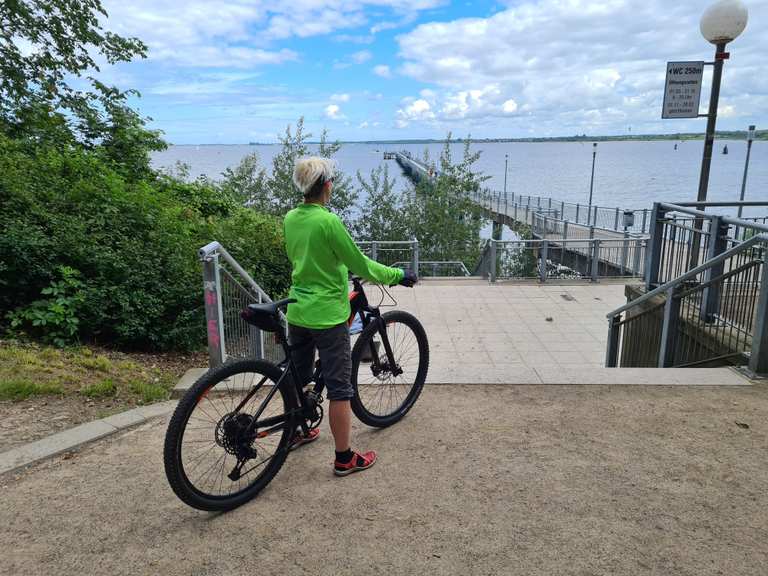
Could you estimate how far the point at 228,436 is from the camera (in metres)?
2.77

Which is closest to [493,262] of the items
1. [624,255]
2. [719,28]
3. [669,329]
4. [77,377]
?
[624,255]

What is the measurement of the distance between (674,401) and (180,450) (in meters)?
3.34

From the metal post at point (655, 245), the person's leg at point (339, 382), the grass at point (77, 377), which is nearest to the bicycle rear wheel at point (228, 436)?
the person's leg at point (339, 382)

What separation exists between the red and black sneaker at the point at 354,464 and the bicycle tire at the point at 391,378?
0.37 m

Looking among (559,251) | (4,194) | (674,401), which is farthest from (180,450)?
(559,251)

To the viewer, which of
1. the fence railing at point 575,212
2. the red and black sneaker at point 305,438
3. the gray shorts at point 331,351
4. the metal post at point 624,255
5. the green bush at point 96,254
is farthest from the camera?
the fence railing at point 575,212

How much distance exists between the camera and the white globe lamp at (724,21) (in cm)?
661

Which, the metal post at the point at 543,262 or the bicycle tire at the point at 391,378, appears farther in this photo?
the metal post at the point at 543,262

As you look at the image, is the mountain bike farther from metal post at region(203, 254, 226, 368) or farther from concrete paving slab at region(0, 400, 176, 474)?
metal post at region(203, 254, 226, 368)

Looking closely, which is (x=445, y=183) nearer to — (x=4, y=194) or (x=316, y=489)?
(x=4, y=194)

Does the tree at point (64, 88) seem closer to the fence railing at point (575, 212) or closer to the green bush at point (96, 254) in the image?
the green bush at point (96, 254)

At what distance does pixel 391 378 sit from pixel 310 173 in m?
1.61

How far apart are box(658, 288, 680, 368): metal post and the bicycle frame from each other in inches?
139

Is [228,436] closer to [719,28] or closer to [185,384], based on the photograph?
[185,384]
